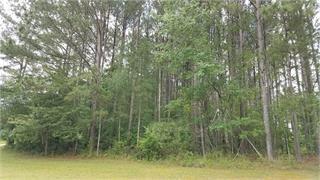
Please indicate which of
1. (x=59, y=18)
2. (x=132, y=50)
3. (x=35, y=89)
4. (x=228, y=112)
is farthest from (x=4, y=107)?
(x=228, y=112)

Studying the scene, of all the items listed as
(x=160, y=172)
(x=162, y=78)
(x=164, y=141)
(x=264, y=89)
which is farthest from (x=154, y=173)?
(x=162, y=78)

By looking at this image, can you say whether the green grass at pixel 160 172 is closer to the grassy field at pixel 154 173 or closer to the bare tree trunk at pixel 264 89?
the grassy field at pixel 154 173

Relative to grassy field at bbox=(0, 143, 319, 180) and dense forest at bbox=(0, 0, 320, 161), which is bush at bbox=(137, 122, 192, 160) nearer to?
dense forest at bbox=(0, 0, 320, 161)

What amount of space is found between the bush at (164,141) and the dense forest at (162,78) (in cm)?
6

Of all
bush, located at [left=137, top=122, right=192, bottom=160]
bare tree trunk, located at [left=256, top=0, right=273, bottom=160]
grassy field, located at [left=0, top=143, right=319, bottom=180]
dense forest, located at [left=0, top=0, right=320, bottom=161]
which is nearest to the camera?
grassy field, located at [left=0, top=143, right=319, bottom=180]

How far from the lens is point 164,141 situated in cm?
1883

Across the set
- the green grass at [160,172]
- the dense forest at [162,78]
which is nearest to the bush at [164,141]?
the dense forest at [162,78]

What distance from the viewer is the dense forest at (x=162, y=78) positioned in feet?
55.5

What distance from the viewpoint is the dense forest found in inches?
666

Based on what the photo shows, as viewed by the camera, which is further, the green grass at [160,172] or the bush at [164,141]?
the bush at [164,141]

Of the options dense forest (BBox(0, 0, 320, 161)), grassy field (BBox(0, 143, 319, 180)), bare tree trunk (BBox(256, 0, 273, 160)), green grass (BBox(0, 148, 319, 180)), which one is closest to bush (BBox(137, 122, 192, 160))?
dense forest (BBox(0, 0, 320, 161))

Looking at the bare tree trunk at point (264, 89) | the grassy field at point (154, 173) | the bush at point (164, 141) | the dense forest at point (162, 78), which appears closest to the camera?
the grassy field at point (154, 173)

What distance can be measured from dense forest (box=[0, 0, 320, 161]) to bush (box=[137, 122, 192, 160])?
0.19 feet

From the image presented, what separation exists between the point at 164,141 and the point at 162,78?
23.3 feet
